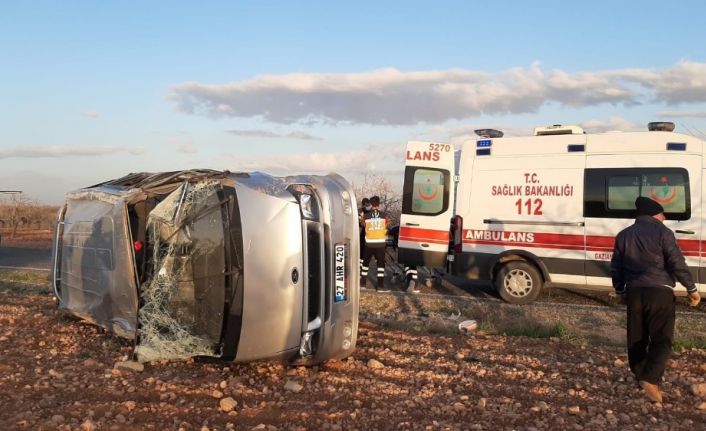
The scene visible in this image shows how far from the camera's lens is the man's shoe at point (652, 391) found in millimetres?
5176

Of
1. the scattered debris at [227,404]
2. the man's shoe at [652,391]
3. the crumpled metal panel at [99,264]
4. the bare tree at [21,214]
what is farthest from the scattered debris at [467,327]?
the bare tree at [21,214]

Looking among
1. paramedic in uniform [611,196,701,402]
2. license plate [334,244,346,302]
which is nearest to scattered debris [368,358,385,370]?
license plate [334,244,346,302]

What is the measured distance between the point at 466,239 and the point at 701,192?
3468mm

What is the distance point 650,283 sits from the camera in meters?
5.64

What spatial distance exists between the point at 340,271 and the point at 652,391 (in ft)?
8.88

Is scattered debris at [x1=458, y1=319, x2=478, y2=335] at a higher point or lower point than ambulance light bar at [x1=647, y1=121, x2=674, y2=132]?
lower

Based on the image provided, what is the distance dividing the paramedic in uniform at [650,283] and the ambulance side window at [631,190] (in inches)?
160

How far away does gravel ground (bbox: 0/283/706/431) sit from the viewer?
4.65m

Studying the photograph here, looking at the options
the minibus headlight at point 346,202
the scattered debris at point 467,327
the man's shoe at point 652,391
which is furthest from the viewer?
the scattered debris at point 467,327

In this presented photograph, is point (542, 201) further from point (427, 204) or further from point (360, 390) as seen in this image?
point (360, 390)

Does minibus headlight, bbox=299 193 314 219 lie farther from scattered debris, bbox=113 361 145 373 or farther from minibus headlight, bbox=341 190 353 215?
scattered debris, bbox=113 361 145 373

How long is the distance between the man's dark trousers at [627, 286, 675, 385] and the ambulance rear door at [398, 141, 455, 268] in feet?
17.9

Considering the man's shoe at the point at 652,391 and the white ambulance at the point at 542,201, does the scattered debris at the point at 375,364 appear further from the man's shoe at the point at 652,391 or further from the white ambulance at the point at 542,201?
the white ambulance at the point at 542,201

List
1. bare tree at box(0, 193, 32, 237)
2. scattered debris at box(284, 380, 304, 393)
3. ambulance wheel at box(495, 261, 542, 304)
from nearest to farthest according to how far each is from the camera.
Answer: scattered debris at box(284, 380, 304, 393), ambulance wheel at box(495, 261, 542, 304), bare tree at box(0, 193, 32, 237)
